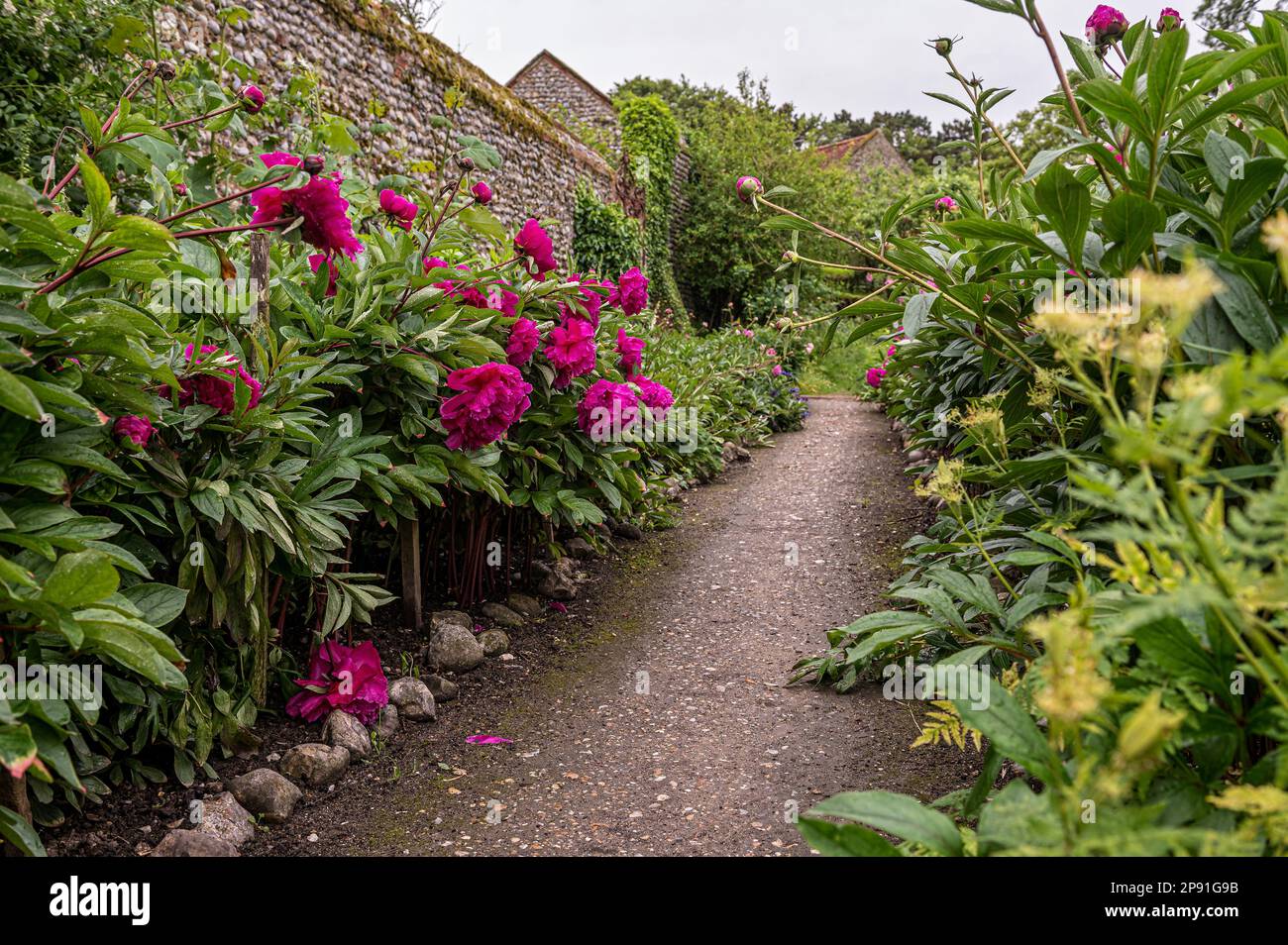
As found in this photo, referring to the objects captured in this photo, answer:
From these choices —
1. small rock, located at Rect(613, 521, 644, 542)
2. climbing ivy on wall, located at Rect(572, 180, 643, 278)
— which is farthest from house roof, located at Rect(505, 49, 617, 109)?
small rock, located at Rect(613, 521, 644, 542)

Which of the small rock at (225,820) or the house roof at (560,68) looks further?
the house roof at (560,68)

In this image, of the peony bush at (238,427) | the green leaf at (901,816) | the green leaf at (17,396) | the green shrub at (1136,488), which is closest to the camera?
the green shrub at (1136,488)

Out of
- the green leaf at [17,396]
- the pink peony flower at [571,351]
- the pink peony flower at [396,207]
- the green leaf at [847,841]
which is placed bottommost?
the green leaf at [847,841]

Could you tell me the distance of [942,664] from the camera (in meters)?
1.12

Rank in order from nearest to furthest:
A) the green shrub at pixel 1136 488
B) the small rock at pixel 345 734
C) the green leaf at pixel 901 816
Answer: the green shrub at pixel 1136 488, the green leaf at pixel 901 816, the small rock at pixel 345 734

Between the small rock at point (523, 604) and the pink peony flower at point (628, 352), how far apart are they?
0.99 meters

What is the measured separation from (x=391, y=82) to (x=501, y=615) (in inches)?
256

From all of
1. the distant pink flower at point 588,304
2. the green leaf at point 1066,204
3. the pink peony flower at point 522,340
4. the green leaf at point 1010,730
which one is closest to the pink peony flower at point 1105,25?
the green leaf at point 1066,204

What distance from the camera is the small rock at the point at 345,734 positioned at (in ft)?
6.82

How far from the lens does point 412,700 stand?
7.69ft

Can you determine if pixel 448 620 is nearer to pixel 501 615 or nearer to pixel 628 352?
pixel 501 615

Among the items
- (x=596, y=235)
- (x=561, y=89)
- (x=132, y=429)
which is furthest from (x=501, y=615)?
(x=561, y=89)

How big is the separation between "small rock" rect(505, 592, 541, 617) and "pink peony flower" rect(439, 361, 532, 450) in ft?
2.95

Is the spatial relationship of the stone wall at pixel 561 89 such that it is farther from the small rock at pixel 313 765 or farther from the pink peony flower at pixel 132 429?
the pink peony flower at pixel 132 429
